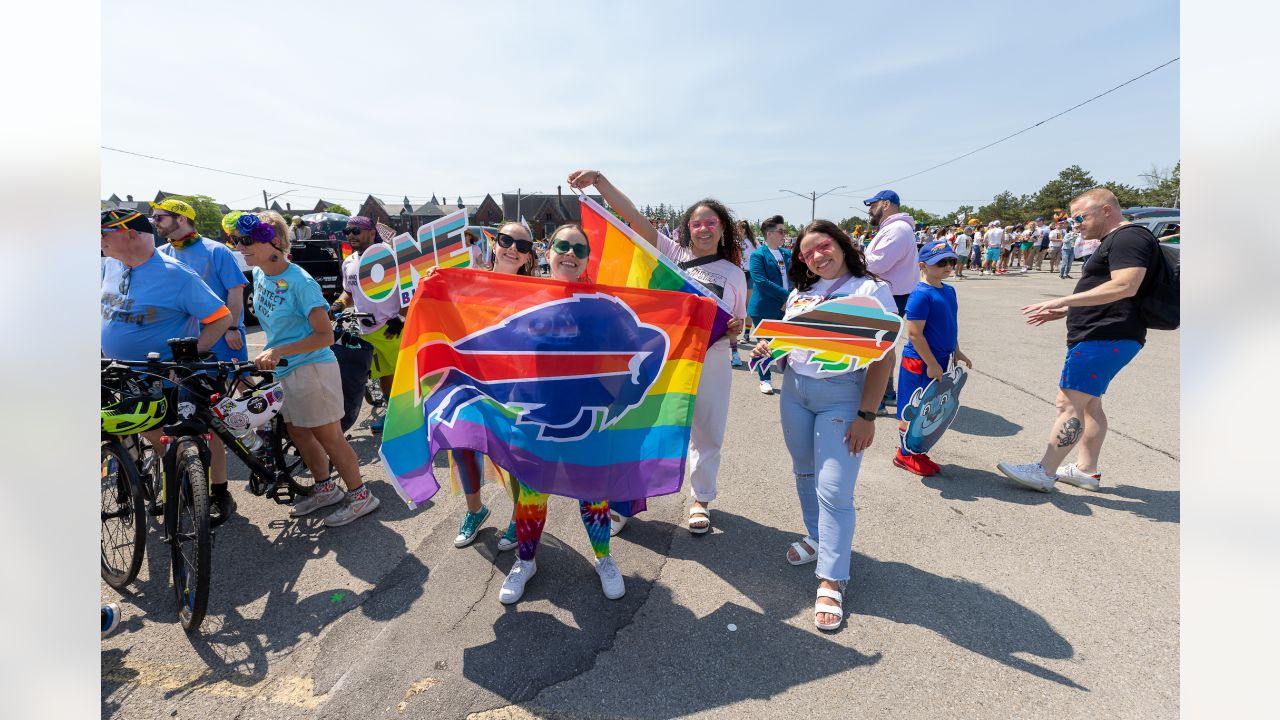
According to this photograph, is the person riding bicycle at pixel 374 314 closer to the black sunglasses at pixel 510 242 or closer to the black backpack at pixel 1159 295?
the black sunglasses at pixel 510 242

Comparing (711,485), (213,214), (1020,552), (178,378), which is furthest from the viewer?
(213,214)

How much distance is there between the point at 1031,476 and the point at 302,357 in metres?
5.21

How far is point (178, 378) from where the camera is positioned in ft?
10.8

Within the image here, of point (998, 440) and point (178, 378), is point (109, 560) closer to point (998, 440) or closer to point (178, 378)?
point (178, 378)

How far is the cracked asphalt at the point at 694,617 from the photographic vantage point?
250 centimetres

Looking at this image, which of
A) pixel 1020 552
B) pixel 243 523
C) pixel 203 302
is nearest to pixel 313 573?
pixel 243 523

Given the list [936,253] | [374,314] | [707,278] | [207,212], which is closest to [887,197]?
[936,253]

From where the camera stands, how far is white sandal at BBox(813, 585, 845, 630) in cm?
287

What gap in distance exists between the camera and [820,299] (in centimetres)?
302

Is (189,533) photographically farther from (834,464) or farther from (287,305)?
(834,464)

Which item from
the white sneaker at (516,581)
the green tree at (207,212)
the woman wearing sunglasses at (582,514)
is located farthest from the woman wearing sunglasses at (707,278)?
the green tree at (207,212)

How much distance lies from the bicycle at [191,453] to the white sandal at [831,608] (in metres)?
2.97

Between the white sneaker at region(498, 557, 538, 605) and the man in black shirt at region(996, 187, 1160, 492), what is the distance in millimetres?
3311

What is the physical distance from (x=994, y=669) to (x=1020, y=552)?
1.20 metres
